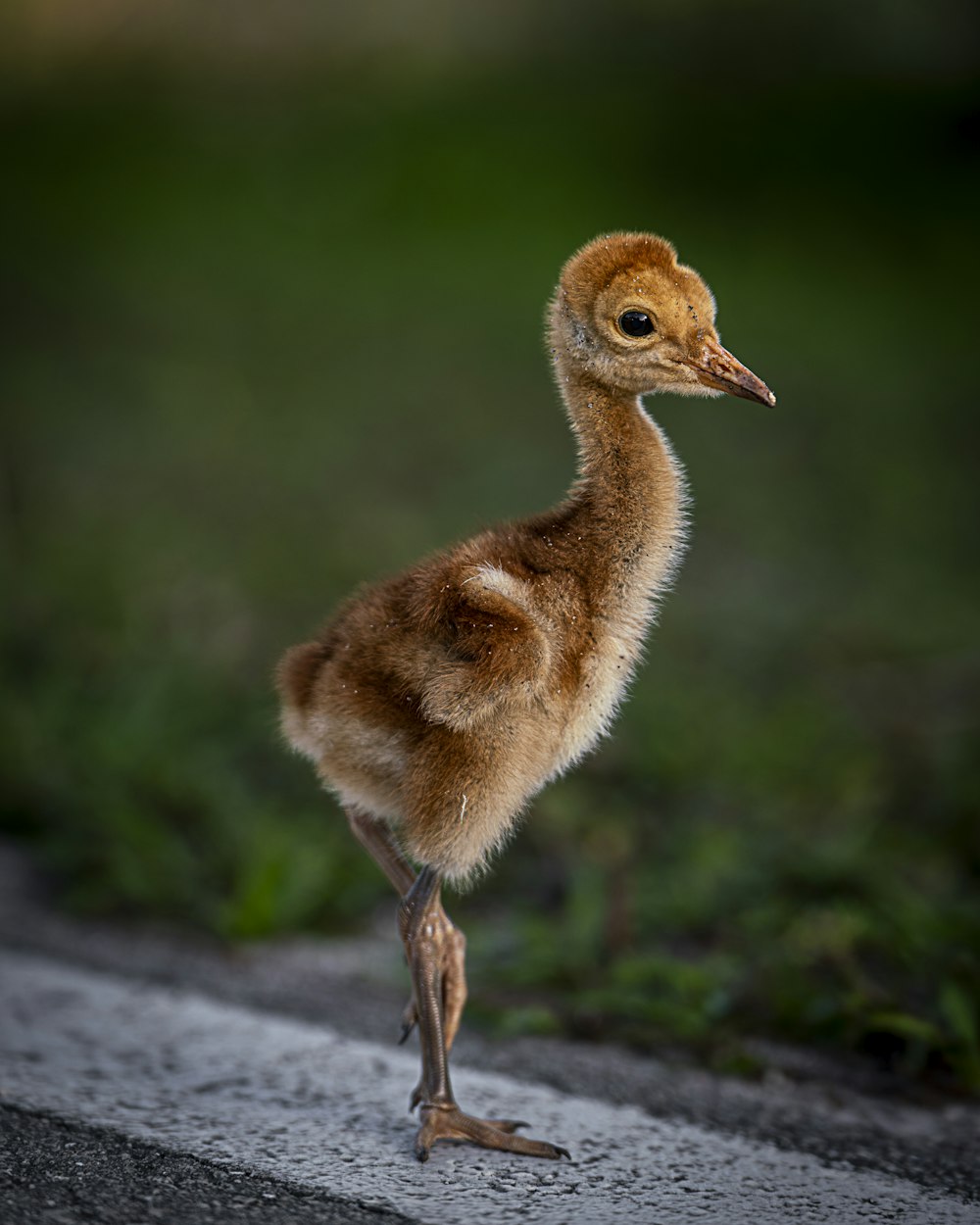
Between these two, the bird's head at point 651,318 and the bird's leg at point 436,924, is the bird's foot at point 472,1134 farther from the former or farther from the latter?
the bird's head at point 651,318

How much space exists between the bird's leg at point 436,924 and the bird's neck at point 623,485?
0.69 metres

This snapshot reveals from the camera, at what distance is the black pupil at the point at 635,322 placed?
267cm

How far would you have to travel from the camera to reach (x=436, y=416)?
9609 millimetres

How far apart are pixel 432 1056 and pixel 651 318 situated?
4.49ft

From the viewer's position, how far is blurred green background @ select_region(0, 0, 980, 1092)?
13.2ft

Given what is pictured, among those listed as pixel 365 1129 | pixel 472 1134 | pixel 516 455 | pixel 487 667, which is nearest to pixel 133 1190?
pixel 365 1129

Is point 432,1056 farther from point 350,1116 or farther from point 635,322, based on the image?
point 635,322

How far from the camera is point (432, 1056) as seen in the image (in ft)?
8.74

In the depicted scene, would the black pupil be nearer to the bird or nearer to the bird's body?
the bird

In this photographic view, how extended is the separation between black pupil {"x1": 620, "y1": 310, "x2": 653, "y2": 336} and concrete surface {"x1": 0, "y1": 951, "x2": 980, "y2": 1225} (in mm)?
1471

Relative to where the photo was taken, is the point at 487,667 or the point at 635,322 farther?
the point at 635,322

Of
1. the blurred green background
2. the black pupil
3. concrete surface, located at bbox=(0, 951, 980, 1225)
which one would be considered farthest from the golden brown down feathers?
concrete surface, located at bbox=(0, 951, 980, 1225)

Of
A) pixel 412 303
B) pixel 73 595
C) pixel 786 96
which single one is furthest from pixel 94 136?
pixel 73 595

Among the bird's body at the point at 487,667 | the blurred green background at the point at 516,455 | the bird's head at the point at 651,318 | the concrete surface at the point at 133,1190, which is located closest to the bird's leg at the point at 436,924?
the bird's body at the point at 487,667
